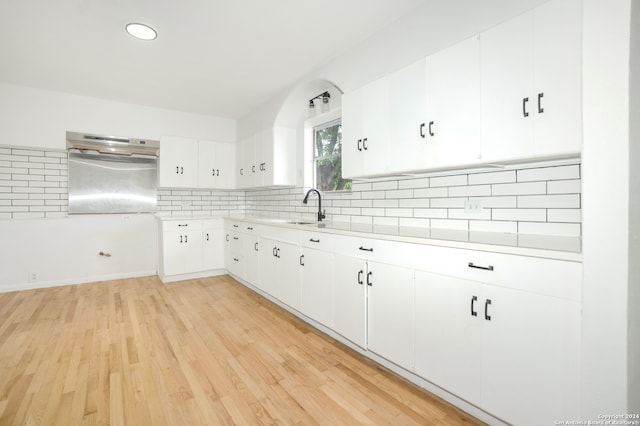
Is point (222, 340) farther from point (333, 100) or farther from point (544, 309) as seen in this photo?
point (333, 100)

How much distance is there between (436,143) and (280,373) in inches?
74.6

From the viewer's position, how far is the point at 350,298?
91.3 inches

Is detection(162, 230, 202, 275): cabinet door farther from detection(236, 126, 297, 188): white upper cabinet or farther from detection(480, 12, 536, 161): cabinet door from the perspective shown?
detection(480, 12, 536, 161): cabinet door

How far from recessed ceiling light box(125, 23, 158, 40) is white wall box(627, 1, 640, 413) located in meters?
3.08

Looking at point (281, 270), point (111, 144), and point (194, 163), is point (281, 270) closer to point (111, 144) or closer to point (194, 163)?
point (194, 163)

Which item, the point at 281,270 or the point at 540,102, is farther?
the point at 281,270

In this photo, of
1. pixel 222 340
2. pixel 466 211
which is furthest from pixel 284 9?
pixel 222 340

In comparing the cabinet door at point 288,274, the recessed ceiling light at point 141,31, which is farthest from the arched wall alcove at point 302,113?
the recessed ceiling light at point 141,31

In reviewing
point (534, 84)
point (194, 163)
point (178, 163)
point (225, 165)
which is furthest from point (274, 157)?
point (534, 84)

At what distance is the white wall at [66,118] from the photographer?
3.76 metres

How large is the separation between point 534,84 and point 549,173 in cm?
53

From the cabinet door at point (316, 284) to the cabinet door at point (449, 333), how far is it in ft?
2.84

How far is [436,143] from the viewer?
1.99 m

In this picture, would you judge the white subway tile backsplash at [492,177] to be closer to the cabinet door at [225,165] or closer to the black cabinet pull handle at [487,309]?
the black cabinet pull handle at [487,309]
